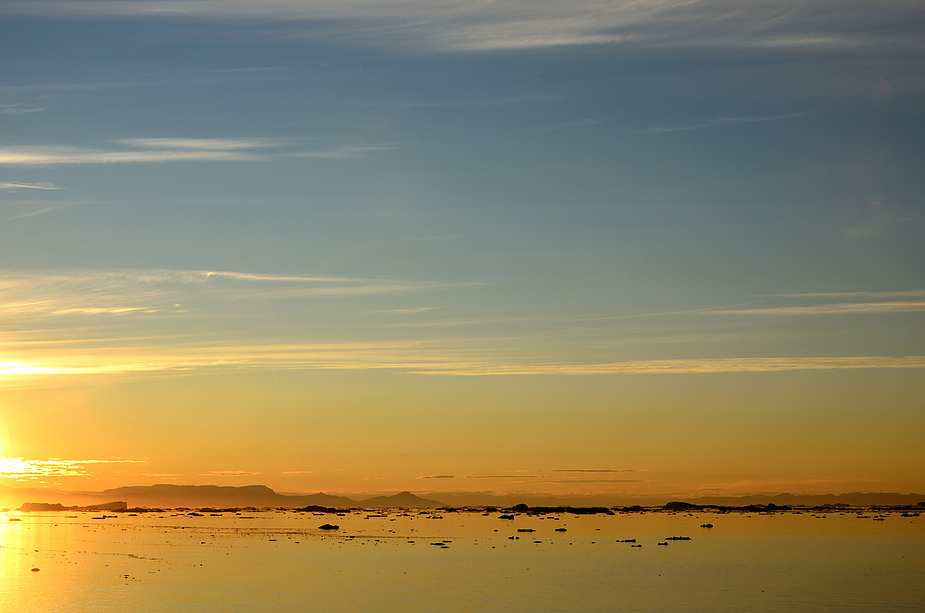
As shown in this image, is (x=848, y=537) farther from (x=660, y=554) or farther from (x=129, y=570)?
(x=129, y=570)

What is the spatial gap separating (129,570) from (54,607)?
2134 cm

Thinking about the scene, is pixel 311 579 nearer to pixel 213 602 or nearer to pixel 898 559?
pixel 213 602

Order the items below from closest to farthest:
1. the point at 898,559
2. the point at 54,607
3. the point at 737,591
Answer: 1. the point at 54,607
2. the point at 737,591
3. the point at 898,559

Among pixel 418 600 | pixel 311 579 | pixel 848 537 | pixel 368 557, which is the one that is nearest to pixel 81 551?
pixel 368 557

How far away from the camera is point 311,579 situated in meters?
59.1

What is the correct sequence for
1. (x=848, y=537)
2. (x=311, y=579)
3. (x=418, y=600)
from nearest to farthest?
(x=418, y=600), (x=311, y=579), (x=848, y=537)

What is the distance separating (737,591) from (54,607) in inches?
1516

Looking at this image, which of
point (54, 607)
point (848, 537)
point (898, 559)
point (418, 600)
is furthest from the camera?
point (848, 537)

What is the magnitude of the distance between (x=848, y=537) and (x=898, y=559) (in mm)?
39167

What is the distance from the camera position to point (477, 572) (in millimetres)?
63938

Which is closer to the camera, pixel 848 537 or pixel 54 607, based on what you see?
pixel 54 607


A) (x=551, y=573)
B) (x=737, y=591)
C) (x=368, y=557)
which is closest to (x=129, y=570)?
(x=368, y=557)

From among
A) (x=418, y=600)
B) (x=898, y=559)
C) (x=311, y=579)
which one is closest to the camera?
(x=418, y=600)

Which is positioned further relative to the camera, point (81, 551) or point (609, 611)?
point (81, 551)
